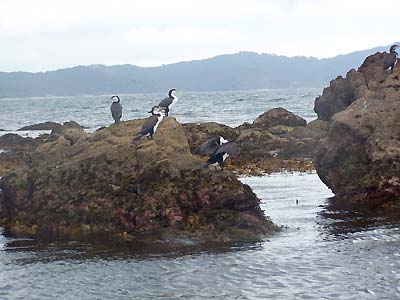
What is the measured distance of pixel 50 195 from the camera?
632 inches

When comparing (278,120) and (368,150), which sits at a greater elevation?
(368,150)

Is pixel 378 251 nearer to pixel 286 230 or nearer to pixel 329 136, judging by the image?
pixel 286 230

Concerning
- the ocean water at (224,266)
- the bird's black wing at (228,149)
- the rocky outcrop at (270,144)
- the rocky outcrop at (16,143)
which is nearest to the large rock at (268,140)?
the rocky outcrop at (270,144)

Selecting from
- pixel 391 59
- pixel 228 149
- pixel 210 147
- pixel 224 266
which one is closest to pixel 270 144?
pixel 391 59

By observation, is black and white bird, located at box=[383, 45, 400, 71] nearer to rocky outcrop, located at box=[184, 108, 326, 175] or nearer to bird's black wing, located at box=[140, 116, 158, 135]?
rocky outcrop, located at box=[184, 108, 326, 175]

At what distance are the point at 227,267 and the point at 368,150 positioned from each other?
7.83m

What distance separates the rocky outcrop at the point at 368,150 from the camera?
56.9 ft

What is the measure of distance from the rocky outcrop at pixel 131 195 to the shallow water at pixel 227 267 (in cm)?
89

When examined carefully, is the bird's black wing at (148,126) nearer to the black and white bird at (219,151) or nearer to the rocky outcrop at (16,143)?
the black and white bird at (219,151)

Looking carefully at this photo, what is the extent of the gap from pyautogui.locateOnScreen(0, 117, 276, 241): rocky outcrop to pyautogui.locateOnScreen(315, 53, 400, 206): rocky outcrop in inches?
162

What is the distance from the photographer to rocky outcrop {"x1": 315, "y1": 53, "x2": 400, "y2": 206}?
1734 centimetres

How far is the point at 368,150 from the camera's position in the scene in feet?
59.7

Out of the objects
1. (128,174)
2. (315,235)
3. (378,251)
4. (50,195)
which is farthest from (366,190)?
(50,195)

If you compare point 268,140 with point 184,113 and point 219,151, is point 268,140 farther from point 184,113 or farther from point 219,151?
point 184,113
